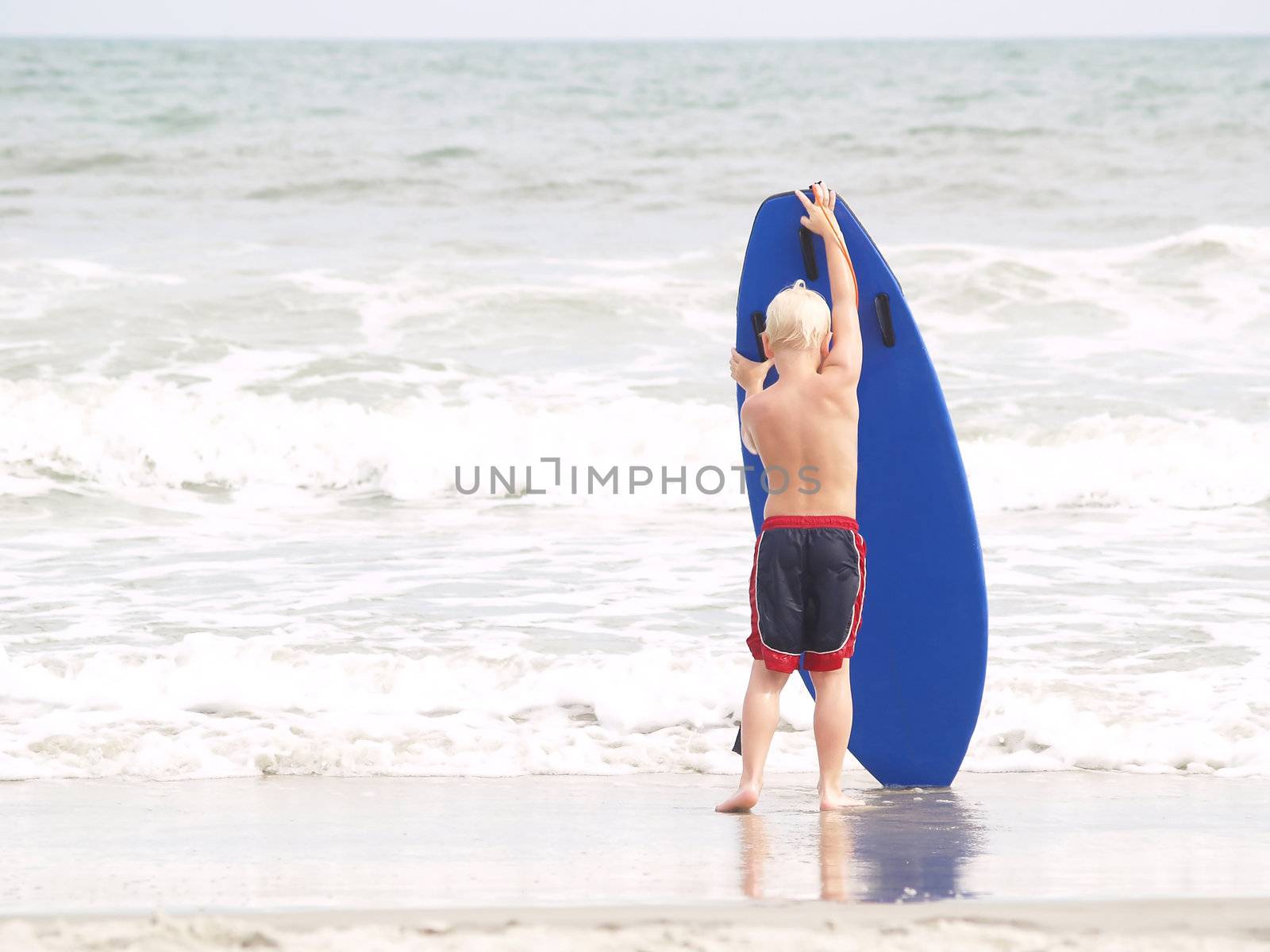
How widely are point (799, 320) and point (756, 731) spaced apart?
0.98 meters

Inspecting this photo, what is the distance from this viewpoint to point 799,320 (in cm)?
319

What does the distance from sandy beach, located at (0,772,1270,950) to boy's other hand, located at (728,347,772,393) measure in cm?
104

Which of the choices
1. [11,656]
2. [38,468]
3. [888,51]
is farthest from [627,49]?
[11,656]

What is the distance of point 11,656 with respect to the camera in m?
4.76

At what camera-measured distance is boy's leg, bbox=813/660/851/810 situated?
323cm

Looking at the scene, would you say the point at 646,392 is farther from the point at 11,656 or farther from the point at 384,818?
the point at 384,818

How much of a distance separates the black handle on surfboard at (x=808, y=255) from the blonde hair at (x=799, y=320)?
522 mm

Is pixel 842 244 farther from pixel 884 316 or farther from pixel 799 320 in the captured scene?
pixel 799 320

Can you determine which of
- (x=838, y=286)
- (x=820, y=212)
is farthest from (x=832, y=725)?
(x=820, y=212)

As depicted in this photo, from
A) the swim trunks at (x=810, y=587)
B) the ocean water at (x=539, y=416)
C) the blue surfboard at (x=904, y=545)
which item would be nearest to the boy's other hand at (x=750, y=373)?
the blue surfboard at (x=904, y=545)

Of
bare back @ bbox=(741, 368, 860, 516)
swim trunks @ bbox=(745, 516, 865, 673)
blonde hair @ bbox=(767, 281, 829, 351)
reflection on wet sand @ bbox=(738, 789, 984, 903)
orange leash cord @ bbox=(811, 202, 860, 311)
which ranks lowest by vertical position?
reflection on wet sand @ bbox=(738, 789, 984, 903)

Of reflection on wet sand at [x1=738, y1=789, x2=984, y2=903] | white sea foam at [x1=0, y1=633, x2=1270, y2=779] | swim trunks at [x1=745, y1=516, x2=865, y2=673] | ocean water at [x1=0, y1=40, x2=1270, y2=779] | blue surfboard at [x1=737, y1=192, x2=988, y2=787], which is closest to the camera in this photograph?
reflection on wet sand at [x1=738, y1=789, x2=984, y2=903]

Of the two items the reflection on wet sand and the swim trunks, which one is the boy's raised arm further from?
the reflection on wet sand

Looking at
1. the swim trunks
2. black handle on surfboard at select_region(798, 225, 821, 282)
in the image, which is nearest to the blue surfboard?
black handle on surfboard at select_region(798, 225, 821, 282)
